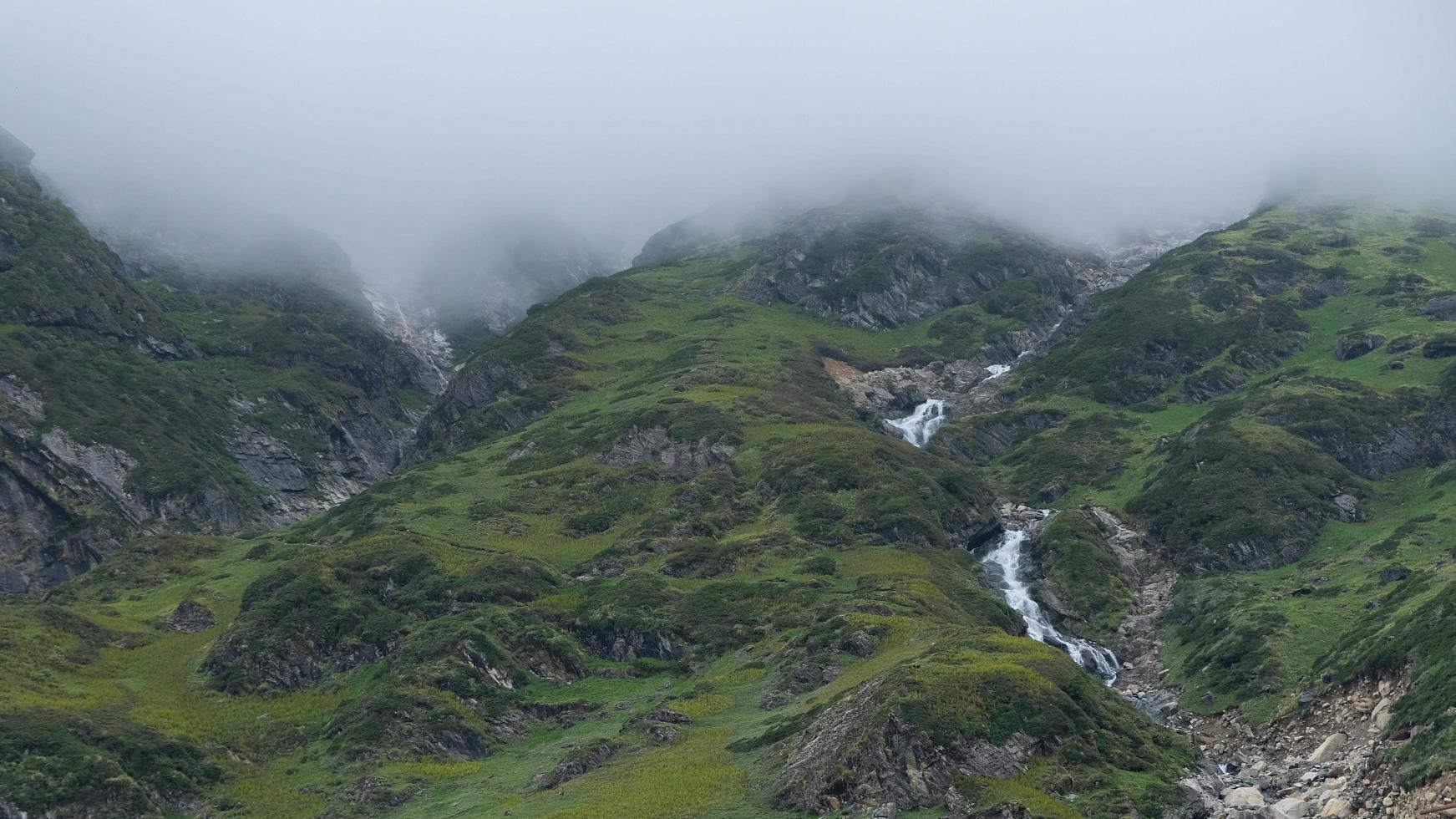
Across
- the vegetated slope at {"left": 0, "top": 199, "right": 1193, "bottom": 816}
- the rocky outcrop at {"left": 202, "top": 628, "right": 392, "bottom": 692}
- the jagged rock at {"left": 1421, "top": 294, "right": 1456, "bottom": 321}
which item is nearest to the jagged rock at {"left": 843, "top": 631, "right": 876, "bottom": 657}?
the vegetated slope at {"left": 0, "top": 199, "right": 1193, "bottom": 816}

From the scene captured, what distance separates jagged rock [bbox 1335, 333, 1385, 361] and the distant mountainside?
63cm

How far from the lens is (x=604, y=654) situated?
338ft

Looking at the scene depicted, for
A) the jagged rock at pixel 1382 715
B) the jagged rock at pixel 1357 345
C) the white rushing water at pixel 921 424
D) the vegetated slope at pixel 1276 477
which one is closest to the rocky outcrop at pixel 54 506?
the white rushing water at pixel 921 424

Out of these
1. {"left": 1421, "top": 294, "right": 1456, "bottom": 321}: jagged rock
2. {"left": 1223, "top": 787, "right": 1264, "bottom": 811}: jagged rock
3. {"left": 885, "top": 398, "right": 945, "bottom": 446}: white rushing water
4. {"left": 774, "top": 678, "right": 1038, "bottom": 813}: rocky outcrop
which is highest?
{"left": 774, "top": 678, "right": 1038, "bottom": 813}: rocky outcrop

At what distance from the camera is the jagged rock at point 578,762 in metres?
71.8

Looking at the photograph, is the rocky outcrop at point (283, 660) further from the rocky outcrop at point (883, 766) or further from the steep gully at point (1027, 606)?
the steep gully at point (1027, 606)

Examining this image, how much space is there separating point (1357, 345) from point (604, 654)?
125 meters

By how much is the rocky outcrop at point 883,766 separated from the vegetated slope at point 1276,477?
1867cm

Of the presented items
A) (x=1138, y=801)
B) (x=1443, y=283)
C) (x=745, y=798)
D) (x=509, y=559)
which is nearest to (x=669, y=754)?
(x=745, y=798)

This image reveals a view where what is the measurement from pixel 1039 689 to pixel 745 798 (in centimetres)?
1767

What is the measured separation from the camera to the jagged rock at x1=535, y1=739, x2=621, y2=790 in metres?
71.8

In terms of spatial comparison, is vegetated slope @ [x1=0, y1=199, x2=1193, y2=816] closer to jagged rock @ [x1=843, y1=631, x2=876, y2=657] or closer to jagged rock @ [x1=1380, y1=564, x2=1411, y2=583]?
jagged rock @ [x1=843, y1=631, x2=876, y2=657]

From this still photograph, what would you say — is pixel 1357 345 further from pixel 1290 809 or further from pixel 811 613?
pixel 1290 809

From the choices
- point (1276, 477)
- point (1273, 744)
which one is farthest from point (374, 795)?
point (1276, 477)
